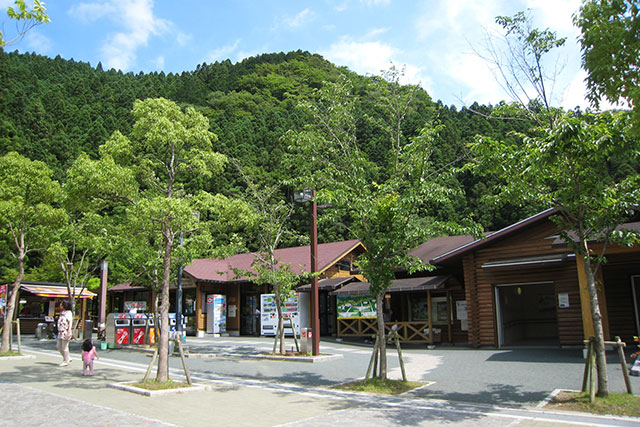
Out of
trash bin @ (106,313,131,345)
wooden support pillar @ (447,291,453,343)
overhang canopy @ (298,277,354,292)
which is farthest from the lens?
overhang canopy @ (298,277,354,292)

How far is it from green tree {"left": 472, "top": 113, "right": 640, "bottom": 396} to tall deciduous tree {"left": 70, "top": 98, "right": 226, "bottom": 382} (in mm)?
6104

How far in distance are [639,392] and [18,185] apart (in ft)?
55.2

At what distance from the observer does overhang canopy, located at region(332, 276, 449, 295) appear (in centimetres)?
1783

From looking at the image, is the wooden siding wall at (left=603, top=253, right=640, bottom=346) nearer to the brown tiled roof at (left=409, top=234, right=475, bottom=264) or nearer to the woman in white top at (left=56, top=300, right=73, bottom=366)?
the brown tiled roof at (left=409, top=234, right=475, bottom=264)

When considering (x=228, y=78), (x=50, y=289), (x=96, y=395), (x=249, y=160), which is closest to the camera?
(x=96, y=395)

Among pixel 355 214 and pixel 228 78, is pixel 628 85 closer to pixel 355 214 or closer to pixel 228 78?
pixel 355 214

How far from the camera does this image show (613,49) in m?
6.30

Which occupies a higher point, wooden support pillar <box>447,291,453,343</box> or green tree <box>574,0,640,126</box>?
green tree <box>574,0,640,126</box>

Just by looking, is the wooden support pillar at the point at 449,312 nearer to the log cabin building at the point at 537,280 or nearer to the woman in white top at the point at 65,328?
the log cabin building at the point at 537,280

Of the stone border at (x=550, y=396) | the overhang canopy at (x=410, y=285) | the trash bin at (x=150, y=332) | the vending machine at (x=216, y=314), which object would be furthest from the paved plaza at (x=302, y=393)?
the vending machine at (x=216, y=314)

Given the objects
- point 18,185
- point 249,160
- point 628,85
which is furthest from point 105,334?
point 249,160

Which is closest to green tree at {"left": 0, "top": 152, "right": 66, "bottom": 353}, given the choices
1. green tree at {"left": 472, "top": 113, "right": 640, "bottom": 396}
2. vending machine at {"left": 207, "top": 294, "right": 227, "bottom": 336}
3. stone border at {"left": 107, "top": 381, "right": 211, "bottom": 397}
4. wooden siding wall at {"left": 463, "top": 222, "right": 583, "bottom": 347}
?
stone border at {"left": 107, "top": 381, "right": 211, "bottom": 397}

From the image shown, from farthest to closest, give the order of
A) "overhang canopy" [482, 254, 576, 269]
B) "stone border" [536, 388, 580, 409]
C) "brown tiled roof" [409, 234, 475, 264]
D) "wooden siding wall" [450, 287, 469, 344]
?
A: "brown tiled roof" [409, 234, 475, 264], "wooden siding wall" [450, 287, 469, 344], "overhang canopy" [482, 254, 576, 269], "stone border" [536, 388, 580, 409]

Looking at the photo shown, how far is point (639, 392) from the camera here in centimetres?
827
